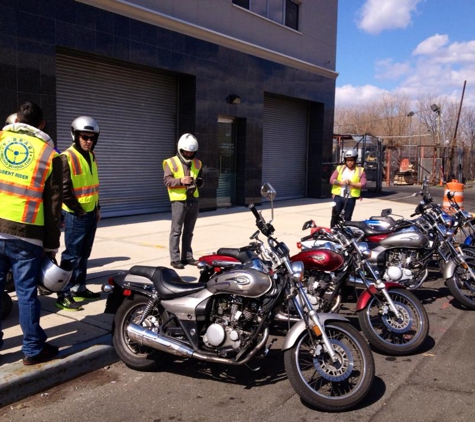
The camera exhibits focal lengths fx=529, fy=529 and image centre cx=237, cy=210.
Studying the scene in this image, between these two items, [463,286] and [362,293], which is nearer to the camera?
[362,293]

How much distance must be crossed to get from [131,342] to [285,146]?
14726mm

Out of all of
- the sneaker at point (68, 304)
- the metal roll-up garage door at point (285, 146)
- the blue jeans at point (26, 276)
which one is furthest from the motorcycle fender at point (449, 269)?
the metal roll-up garage door at point (285, 146)

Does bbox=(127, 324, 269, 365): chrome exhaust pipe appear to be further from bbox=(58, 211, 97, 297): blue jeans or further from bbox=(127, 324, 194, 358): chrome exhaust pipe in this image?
bbox=(58, 211, 97, 297): blue jeans

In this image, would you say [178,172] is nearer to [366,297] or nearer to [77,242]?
[77,242]

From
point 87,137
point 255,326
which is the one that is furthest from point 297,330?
point 87,137

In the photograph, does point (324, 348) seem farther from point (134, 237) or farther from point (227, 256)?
point (134, 237)

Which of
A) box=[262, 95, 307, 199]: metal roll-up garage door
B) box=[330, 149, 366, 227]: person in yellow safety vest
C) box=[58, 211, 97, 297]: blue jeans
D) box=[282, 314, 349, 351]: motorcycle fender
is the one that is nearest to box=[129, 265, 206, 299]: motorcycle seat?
box=[282, 314, 349, 351]: motorcycle fender

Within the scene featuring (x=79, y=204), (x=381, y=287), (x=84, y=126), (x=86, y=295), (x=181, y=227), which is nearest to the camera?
(x=381, y=287)

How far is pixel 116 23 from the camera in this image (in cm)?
1136

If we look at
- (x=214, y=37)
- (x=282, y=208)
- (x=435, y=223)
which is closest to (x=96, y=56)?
(x=214, y=37)

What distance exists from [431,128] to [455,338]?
45.9m

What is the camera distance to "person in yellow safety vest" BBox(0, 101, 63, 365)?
3.88 m

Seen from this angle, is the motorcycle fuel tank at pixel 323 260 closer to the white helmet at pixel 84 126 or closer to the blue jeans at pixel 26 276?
the blue jeans at pixel 26 276

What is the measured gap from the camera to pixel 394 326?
4730 millimetres
